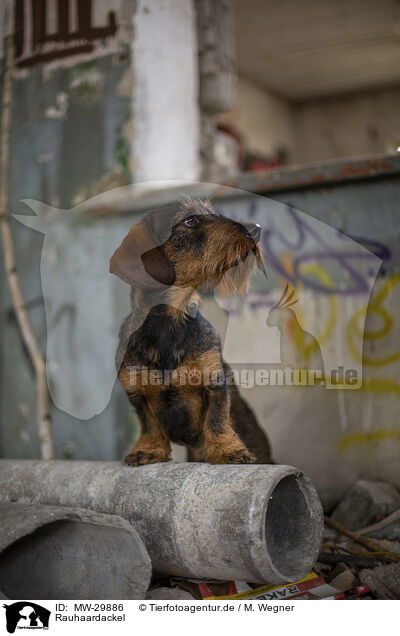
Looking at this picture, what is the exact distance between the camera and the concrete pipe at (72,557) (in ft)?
7.52

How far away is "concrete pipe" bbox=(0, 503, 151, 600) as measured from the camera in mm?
2293

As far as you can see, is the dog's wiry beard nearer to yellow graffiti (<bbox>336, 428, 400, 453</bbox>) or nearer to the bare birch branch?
yellow graffiti (<bbox>336, 428, 400, 453</bbox>)

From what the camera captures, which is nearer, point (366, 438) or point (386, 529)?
point (386, 529)

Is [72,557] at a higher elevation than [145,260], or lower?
lower

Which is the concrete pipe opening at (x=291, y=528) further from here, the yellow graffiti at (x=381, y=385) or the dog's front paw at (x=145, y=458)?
the yellow graffiti at (x=381, y=385)

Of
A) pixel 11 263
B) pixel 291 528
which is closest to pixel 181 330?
pixel 291 528

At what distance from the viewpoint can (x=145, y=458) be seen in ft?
8.51

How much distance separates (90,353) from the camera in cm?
409

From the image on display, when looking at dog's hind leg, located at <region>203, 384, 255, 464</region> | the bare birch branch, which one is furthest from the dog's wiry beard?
the bare birch branch

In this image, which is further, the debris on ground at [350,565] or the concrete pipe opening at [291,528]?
the debris on ground at [350,565]

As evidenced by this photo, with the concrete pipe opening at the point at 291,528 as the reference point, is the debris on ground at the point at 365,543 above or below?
below
